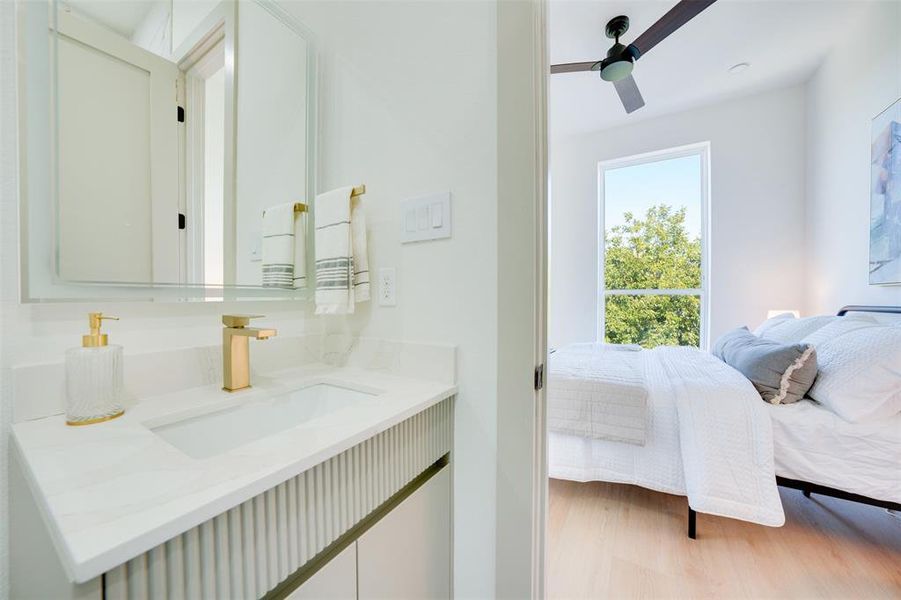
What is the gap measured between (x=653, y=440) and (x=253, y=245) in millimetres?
1806

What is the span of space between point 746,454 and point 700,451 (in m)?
0.17

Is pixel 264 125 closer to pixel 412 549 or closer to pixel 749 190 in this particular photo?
pixel 412 549

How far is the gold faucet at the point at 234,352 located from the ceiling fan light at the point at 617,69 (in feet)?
8.03

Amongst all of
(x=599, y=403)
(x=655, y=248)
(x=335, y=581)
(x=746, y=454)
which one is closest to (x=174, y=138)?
(x=335, y=581)

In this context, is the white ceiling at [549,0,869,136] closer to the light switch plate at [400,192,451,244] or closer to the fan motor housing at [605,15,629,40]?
the fan motor housing at [605,15,629,40]

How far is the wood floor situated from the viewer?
125cm

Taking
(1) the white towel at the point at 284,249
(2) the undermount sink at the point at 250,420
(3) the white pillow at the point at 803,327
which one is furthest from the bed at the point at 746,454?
(1) the white towel at the point at 284,249

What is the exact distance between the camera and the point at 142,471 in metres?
0.45

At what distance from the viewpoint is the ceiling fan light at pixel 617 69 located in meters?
2.07

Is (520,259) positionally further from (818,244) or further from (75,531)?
(818,244)

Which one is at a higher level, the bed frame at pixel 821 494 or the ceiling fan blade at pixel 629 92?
the ceiling fan blade at pixel 629 92

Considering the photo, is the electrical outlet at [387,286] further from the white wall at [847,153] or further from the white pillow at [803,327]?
the white wall at [847,153]

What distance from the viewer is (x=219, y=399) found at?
76 cm

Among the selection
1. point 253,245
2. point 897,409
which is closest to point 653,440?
point 897,409
